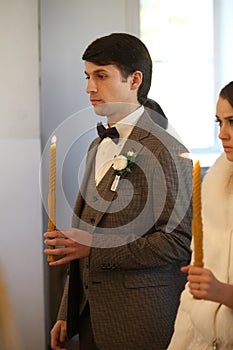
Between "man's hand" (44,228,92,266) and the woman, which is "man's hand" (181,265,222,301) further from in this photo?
"man's hand" (44,228,92,266)

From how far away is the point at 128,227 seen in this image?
195 cm

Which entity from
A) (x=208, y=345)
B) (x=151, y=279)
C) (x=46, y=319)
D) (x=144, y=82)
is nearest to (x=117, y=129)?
(x=144, y=82)

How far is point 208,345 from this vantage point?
1534mm

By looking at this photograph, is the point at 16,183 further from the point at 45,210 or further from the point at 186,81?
the point at 186,81

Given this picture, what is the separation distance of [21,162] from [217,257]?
61.9 inches

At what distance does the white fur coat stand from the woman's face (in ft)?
0.42

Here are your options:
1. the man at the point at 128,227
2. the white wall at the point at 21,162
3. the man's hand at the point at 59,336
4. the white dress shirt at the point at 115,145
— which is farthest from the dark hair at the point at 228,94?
the white wall at the point at 21,162

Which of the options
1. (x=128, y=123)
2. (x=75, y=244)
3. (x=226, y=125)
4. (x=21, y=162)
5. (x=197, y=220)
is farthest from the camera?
(x=21, y=162)

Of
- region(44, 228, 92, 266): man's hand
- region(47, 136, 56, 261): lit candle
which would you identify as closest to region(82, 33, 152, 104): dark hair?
region(44, 228, 92, 266): man's hand

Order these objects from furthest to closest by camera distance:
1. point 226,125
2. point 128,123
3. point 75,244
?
point 128,123
point 75,244
point 226,125

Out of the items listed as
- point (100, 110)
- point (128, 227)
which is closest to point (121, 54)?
point (100, 110)

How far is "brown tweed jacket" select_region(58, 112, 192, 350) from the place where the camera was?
1917 mm

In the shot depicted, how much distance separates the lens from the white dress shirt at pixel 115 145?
2041mm

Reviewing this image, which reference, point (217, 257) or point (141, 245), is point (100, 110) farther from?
point (217, 257)
